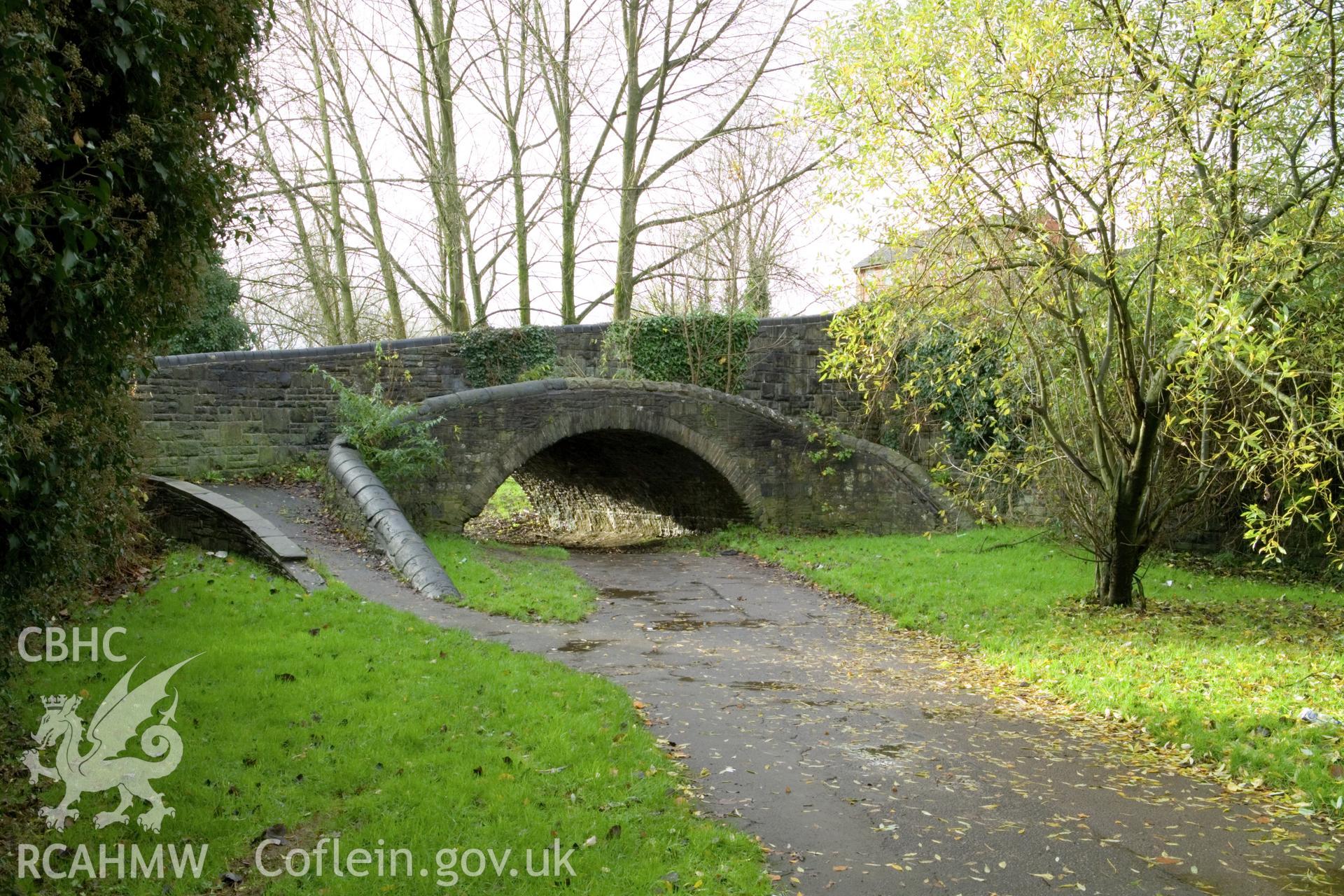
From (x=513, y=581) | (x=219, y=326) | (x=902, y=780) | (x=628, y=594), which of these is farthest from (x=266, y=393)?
(x=902, y=780)

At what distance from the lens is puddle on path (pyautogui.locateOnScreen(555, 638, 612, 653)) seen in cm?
798

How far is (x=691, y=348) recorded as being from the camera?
18.6 meters

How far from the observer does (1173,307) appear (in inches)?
362

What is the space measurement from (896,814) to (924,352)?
13.9 meters

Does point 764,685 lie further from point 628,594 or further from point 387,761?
point 628,594

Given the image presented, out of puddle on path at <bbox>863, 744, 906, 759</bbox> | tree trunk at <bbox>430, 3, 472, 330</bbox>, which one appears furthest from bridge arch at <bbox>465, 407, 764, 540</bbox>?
puddle on path at <bbox>863, 744, 906, 759</bbox>

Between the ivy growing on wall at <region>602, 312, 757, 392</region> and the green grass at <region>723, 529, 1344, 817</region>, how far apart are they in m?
5.73

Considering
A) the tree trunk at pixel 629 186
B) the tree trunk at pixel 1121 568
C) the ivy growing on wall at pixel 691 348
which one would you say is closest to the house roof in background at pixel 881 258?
the tree trunk at pixel 1121 568

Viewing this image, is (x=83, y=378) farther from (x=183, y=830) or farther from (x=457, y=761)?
(x=457, y=761)

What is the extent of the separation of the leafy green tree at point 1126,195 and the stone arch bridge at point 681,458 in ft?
21.2

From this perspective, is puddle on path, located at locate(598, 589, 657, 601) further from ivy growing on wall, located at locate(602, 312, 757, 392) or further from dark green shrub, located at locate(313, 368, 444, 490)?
ivy growing on wall, located at locate(602, 312, 757, 392)

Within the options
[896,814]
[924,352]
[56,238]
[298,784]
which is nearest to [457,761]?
[298,784]

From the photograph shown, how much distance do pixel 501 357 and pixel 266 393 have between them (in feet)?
13.7

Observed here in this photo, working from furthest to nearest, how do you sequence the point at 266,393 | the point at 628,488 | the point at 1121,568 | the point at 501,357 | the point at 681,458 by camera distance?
the point at 628,488 < the point at 501,357 < the point at 681,458 < the point at 266,393 < the point at 1121,568
